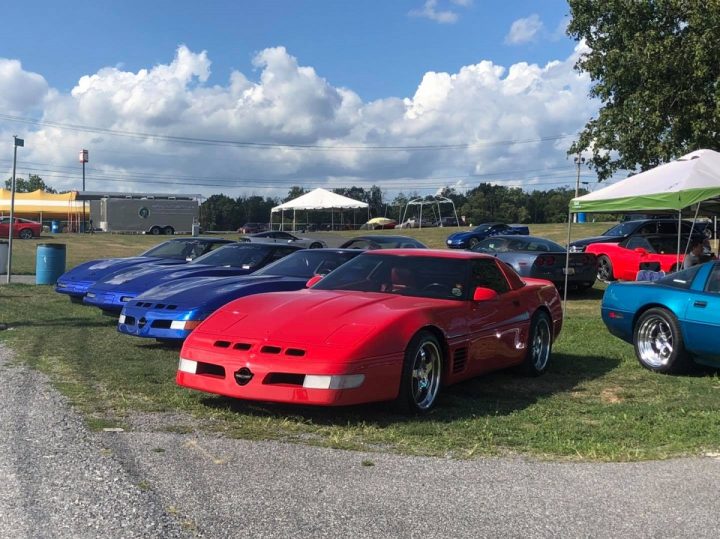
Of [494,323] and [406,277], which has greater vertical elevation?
[406,277]

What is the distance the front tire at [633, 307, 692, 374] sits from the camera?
23.2 feet

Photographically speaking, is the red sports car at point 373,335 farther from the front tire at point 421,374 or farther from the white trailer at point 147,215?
the white trailer at point 147,215

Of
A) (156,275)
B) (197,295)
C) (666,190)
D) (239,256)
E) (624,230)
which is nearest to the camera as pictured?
(197,295)

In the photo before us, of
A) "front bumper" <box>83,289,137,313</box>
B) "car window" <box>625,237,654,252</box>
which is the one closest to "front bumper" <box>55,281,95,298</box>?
"front bumper" <box>83,289,137,313</box>

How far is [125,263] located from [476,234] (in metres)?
24.4

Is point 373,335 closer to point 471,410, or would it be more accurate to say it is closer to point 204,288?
point 471,410

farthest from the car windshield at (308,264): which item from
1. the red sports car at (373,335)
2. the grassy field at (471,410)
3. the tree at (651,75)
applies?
the tree at (651,75)

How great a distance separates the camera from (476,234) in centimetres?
3466

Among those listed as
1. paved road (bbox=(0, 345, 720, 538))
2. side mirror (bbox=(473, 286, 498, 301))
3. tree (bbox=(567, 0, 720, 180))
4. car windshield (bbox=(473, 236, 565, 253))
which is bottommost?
paved road (bbox=(0, 345, 720, 538))

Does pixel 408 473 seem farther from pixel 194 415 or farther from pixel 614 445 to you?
pixel 194 415

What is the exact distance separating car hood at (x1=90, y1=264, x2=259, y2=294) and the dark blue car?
21247 millimetres

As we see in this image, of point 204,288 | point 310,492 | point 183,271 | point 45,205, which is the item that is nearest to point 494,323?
point 310,492

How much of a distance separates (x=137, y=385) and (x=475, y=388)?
9.85 feet

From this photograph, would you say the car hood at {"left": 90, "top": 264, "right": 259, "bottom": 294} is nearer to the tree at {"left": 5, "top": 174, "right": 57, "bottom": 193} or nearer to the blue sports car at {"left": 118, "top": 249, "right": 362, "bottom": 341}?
the blue sports car at {"left": 118, "top": 249, "right": 362, "bottom": 341}
